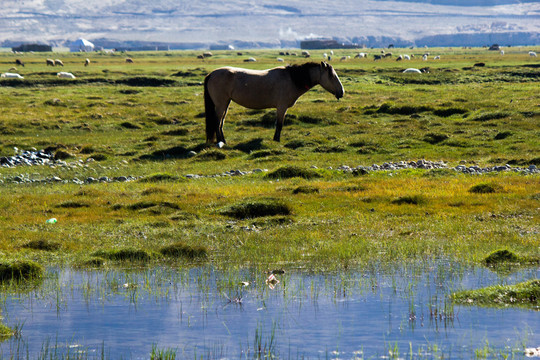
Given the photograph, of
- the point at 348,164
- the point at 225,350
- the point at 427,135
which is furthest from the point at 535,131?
the point at 225,350

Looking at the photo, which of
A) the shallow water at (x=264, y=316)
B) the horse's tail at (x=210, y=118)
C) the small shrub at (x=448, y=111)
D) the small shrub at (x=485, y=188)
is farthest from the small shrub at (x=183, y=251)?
the small shrub at (x=448, y=111)

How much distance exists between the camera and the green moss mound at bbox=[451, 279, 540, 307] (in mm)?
10695

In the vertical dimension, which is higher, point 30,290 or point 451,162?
point 451,162

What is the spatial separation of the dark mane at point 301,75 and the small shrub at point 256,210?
14.2 m

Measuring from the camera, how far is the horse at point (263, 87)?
3105 centimetres

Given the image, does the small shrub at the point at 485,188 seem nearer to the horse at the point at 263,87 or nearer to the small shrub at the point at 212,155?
the small shrub at the point at 212,155

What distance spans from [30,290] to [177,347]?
156 inches

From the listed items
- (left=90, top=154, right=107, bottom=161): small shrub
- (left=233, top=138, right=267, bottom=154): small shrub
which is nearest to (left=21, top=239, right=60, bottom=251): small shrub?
(left=90, top=154, right=107, bottom=161): small shrub

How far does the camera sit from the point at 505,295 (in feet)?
35.7

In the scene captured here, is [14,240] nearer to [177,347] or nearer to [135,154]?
[177,347]

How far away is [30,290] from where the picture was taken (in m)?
11.9

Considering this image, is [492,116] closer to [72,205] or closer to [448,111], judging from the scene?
[448,111]

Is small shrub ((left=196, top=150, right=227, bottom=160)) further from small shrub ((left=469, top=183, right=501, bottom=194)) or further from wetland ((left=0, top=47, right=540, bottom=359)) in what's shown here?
small shrub ((left=469, top=183, right=501, bottom=194))

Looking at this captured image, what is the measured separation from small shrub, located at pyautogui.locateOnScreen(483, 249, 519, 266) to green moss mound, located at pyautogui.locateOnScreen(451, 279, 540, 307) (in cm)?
177
